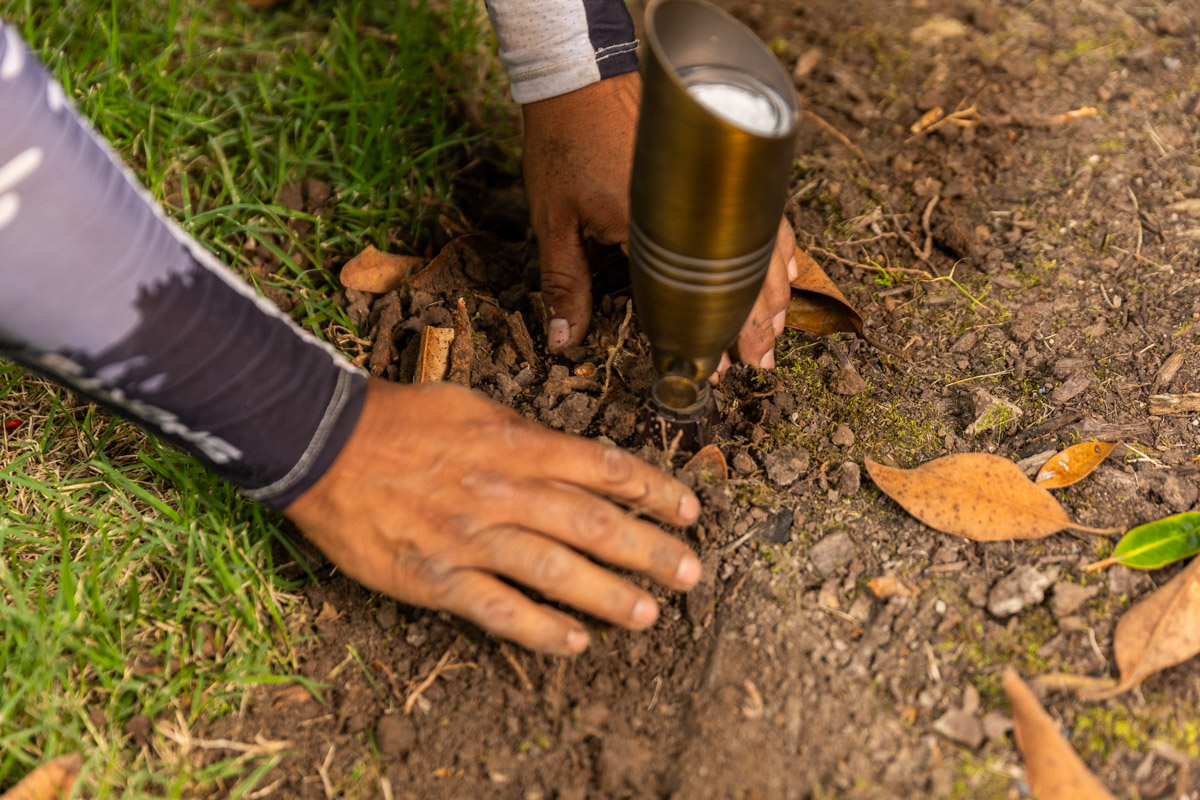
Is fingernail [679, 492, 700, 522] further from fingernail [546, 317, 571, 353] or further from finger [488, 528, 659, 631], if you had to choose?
fingernail [546, 317, 571, 353]

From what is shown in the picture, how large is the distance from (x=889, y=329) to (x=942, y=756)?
102 centimetres

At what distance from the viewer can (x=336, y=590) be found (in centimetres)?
187

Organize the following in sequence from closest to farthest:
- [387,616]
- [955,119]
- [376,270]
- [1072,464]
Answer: [387,616]
[1072,464]
[376,270]
[955,119]

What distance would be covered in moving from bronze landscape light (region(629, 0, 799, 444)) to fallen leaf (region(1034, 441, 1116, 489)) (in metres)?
0.81

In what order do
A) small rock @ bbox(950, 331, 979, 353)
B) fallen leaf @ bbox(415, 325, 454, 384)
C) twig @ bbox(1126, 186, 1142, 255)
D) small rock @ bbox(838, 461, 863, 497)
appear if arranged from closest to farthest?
1. small rock @ bbox(838, 461, 863, 497)
2. fallen leaf @ bbox(415, 325, 454, 384)
3. small rock @ bbox(950, 331, 979, 353)
4. twig @ bbox(1126, 186, 1142, 255)

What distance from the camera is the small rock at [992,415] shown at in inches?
79.4

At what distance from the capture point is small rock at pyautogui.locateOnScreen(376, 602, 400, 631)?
5.92 feet

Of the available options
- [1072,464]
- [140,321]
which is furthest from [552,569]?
[1072,464]

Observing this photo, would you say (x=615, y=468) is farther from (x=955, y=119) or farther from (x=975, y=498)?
(x=955, y=119)

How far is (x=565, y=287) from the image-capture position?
6.91 feet

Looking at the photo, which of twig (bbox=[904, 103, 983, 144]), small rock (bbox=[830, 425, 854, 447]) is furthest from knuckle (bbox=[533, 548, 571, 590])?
twig (bbox=[904, 103, 983, 144])

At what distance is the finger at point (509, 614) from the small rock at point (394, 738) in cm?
26

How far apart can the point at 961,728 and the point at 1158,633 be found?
0.39 metres

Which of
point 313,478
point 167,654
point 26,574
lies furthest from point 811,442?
point 26,574
